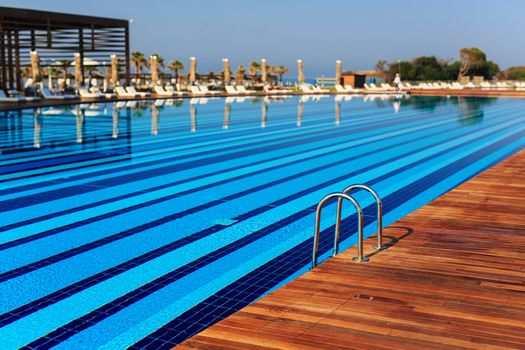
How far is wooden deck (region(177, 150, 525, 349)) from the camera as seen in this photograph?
2.44 meters

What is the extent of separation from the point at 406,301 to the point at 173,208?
3.56 m

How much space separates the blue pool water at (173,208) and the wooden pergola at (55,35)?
8396 millimetres

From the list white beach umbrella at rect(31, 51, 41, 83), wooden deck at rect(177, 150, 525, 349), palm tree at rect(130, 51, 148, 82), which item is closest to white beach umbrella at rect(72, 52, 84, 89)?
white beach umbrella at rect(31, 51, 41, 83)

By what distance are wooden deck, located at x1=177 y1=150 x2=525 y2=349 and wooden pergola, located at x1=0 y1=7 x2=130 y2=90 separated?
65.5 ft

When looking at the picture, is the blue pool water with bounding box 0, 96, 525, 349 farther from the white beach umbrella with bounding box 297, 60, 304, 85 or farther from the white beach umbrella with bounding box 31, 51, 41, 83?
Answer: the white beach umbrella with bounding box 297, 60, 304, 85

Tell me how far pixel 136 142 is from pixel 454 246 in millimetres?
8362

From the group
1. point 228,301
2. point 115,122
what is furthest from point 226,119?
point 228,301

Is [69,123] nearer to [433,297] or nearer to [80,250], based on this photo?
[80,250]

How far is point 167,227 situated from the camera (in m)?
5.36

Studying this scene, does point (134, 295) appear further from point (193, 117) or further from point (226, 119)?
point (193, 117)

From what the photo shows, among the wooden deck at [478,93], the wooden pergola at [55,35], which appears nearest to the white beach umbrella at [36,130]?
the wooden pergola at [55,35]

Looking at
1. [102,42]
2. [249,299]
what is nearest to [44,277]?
[249,299]

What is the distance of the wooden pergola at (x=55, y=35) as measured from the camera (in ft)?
71.2

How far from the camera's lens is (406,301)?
2.86m
